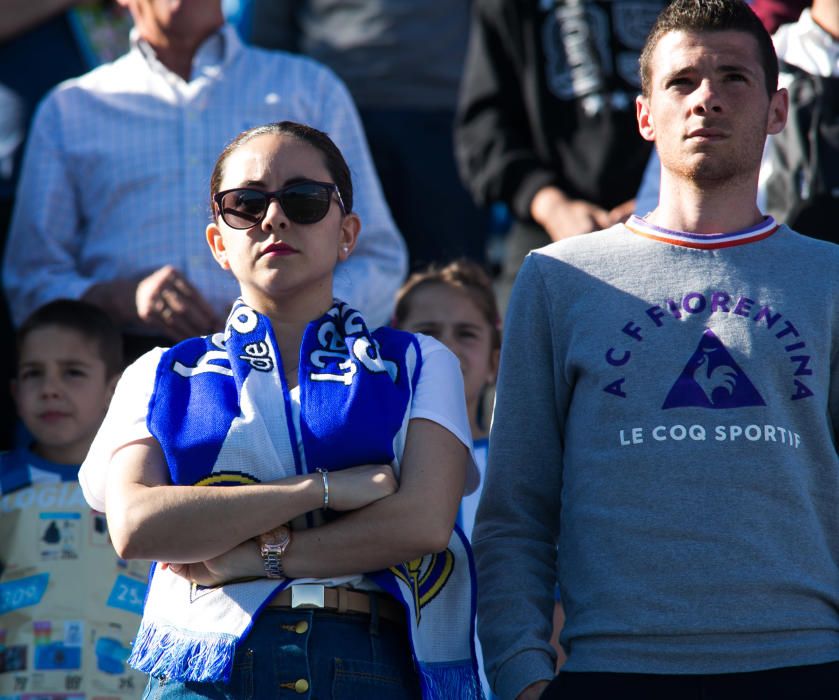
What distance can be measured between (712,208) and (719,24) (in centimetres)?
42

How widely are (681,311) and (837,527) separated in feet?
1.76

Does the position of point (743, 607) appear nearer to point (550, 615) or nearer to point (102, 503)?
point (550, 615)

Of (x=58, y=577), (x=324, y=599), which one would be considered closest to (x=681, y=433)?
(x=324, y=599)

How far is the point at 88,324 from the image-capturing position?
4113mm

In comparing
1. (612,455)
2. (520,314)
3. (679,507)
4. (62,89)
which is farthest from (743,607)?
(62,89)

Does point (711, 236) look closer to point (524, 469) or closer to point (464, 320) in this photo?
point (524, 469)

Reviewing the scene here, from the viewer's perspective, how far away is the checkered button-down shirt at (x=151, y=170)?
4.39 meters

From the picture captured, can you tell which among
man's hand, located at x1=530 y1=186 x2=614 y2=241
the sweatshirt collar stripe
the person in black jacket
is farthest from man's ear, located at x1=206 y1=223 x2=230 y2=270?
the person in black jacket

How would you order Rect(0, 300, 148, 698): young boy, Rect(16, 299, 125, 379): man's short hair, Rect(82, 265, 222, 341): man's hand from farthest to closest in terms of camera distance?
1. Rect(16, 299, 125, 379): man's short hair
2. Rect(82, 265, 222, 341): man's hand
3. Rect(0, 300, 148, 698): young boy

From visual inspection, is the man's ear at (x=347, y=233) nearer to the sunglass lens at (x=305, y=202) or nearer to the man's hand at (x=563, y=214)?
the sunglass lens at (x=305, y=202)

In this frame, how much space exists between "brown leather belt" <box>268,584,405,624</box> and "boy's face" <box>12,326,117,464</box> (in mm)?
1558

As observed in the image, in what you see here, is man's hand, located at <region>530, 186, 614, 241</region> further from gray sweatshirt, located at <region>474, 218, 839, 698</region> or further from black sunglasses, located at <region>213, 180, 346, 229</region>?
black sunglasses, located at <region>213, 180, 346, 229</region>

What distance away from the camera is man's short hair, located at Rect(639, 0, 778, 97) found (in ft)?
9.64

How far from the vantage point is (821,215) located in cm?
377
